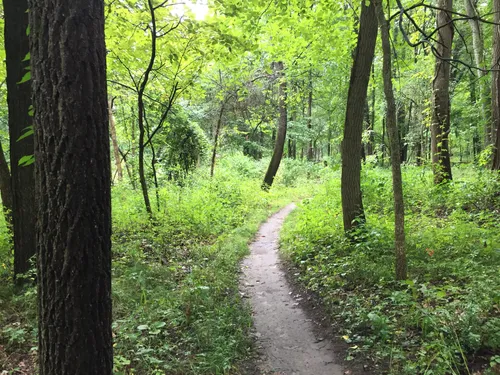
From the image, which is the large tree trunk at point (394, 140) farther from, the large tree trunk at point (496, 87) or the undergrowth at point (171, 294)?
the large tree trunk at point (496, 87)

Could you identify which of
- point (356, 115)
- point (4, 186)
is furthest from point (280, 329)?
point (4, 186)

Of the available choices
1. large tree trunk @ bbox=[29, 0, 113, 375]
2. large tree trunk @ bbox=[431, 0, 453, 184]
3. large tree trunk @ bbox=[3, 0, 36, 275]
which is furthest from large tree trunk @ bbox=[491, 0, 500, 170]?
large tree trunk @ bbox=[3, 0, 36, 275]

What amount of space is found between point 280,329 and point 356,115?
453 cm

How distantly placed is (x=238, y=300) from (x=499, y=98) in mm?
8434

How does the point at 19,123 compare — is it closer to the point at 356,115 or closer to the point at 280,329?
the point at 280,329

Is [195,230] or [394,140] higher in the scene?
[394,140]

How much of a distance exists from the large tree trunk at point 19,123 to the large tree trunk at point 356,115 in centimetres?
578

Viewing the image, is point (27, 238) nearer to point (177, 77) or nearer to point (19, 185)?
point (19, 185)

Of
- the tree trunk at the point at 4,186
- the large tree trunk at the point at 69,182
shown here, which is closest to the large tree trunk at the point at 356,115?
the large tree trunk at the point at 69,182

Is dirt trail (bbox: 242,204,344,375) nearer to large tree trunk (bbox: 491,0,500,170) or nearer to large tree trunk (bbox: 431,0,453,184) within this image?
large tree trunk (bbox: 431,0,453,184)

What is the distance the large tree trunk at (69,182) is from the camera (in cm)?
199

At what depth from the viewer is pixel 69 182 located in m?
1.99

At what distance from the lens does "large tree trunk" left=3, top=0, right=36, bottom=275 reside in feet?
16.1

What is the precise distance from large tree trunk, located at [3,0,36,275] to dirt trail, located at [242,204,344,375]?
3.90 m
